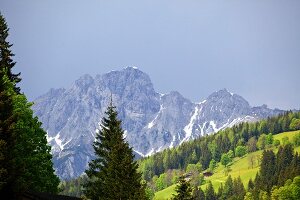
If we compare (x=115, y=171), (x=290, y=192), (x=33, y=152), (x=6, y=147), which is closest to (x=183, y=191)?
(x=115, y=171)

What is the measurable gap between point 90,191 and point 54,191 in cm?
1140

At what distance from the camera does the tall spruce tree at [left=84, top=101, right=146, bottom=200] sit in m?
42.9

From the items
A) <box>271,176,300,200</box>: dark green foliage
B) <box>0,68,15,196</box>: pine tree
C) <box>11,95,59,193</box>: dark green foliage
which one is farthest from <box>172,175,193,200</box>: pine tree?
<box>271,176,300,200</box>: dark green foliage

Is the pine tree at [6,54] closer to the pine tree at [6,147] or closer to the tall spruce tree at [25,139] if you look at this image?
the tall spruce tree at [25,139]

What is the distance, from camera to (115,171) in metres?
43.2

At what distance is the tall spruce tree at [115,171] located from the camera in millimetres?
42875

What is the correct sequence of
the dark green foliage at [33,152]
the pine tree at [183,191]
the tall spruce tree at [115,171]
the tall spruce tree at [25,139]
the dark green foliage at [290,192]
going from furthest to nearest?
the dark green foliage at [290,192] < the pine tree at [183,191] < the dark green foliage at [33,152] < the tall spruce tree at [115,171] < the tall spruce tree at [25,139]

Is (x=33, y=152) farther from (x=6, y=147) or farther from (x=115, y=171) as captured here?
(x=6, y=147)

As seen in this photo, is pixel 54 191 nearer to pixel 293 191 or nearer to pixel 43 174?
pixel 43 174

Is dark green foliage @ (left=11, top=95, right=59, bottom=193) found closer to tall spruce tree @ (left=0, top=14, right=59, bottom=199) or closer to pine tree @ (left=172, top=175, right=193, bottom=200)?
tall spruce tree @ (left=0, top=14, right=59, bottom=199)

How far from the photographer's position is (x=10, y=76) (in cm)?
5900

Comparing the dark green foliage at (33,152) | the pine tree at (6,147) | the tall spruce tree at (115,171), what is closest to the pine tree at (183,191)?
the tall spruce tree at (115,171)

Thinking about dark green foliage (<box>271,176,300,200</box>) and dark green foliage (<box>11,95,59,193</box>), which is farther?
dark green foliage (<box>271,176,300,200</box>)

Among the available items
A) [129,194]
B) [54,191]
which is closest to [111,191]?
Result: [129,194]
